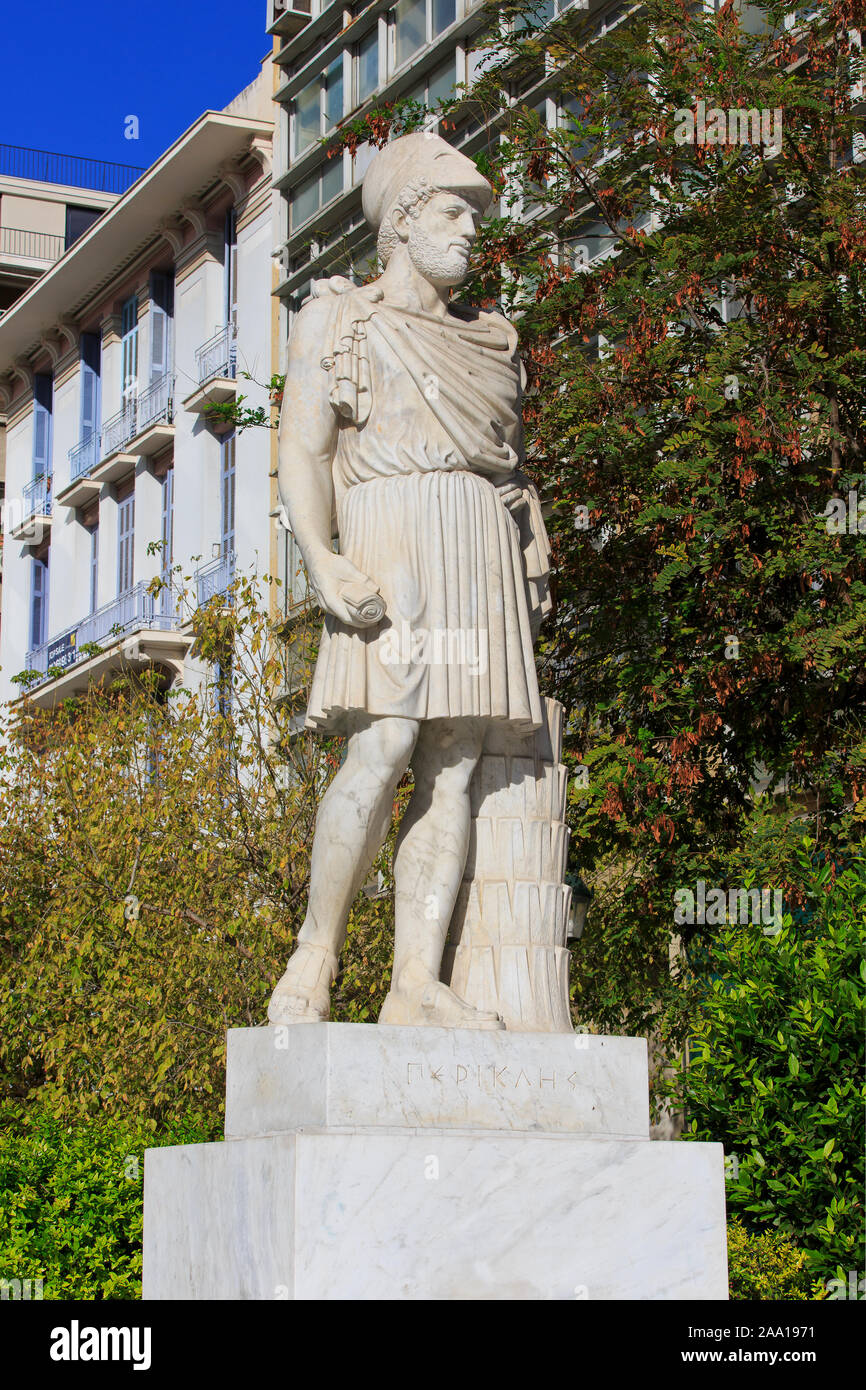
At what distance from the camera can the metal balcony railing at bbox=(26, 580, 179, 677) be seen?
103 ft

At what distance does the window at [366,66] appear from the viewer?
94.2 feet

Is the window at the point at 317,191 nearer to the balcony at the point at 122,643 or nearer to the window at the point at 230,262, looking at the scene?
the window at the point at 230,262

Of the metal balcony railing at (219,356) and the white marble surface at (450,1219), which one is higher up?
the metal balcony railing at (219,356)

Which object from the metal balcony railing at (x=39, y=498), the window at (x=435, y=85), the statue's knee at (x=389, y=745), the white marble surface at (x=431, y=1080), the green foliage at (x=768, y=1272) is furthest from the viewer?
the metal balcony railing at (x=39, y=498)

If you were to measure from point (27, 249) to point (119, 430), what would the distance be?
8275 millimetres

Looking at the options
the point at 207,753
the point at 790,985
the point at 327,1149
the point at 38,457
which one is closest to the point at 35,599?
the point at 38,457

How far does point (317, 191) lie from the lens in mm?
29062

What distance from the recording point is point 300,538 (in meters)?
6.39

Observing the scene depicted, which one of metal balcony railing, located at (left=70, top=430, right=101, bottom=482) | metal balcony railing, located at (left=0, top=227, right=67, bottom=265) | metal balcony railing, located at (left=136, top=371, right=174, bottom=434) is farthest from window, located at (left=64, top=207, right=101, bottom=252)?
metal balcony railing, located at (left=136, top=371, right=174, bottom=434)

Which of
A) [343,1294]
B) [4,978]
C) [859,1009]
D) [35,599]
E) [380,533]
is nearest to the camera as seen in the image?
[343,1294]

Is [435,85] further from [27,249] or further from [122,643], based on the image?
[27,249]

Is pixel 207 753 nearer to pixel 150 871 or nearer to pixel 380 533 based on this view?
pixel 150 871

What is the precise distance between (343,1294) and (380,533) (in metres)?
2.52

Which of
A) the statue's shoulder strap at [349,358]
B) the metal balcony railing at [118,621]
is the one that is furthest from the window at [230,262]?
the statue's shoulder strap at [349,358]
